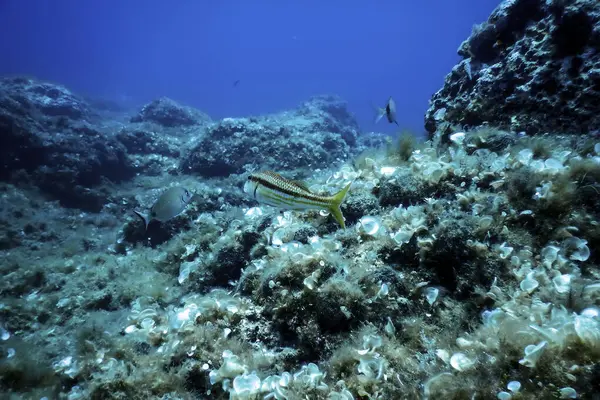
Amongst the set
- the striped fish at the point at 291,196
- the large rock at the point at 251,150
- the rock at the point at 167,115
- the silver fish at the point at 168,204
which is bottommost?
the striped fish at the point at 291,196

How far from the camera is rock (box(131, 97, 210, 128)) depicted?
22734 mm

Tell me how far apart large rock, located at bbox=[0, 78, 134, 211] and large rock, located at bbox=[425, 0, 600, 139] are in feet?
47.0

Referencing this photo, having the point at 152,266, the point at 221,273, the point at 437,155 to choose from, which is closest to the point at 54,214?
the point at 152,266

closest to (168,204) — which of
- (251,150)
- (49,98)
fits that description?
(251,150)

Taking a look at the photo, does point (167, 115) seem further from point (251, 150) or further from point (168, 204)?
point (168, 204)

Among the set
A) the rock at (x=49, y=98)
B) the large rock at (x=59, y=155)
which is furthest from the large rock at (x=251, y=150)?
the rock at (x=49, y=98)

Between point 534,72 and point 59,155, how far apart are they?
17.0 meters

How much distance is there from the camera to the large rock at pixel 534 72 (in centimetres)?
444

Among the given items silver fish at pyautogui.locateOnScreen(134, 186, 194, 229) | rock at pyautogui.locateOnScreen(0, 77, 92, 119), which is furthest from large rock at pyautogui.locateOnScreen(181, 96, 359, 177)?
rock at pyautogui.locateOnScreen(0, 77, 92, 119)

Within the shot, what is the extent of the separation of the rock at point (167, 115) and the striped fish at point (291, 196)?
22.0 metres

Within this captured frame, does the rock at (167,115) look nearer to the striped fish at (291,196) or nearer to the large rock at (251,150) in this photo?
the large rock at (251,150)

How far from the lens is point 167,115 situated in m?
22.9

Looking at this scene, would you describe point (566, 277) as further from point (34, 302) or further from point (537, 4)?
point (34, 302)

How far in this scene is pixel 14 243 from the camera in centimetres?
978
